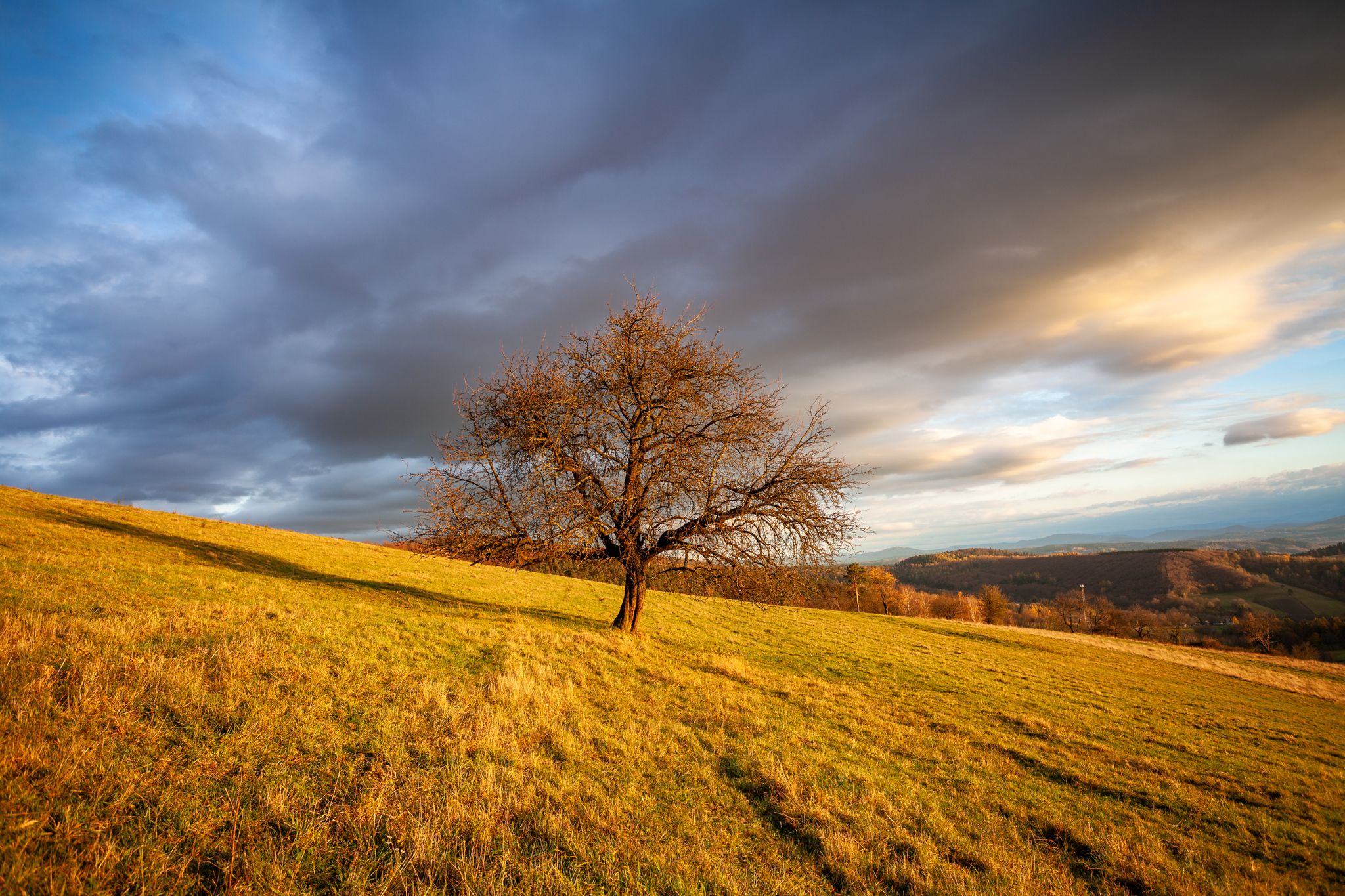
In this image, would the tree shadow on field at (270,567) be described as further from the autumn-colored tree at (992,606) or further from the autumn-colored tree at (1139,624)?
the autumn-colored tree at (1139,624)

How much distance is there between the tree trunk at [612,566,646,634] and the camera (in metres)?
16.7

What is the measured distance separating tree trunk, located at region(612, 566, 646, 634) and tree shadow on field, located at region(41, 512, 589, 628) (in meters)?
1.51

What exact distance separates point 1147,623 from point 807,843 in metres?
114

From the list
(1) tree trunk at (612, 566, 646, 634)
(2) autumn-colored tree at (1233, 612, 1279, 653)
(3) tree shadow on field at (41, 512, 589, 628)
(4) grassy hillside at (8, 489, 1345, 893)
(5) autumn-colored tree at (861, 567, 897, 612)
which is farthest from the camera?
(5) autumn-colored tree at (861, 567, 897, 612)

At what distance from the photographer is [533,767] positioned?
20.8 feet

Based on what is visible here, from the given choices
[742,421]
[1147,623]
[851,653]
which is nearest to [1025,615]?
[1147,623]

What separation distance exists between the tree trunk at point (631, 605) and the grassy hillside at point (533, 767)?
0.90 meters

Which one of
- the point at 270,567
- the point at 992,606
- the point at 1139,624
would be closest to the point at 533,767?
the point at 270,567

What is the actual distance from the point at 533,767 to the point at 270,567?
2084cm

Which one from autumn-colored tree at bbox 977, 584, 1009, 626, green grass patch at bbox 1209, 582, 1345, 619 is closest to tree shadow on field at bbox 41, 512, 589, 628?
autumn-colored tree at bbox 977, 584, 1009, 626

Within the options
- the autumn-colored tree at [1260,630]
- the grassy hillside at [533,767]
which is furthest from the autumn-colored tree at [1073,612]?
the grassy hillside at [533,767]

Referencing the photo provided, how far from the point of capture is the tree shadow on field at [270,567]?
1891cm

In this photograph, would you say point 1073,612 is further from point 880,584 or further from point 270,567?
point 270,567

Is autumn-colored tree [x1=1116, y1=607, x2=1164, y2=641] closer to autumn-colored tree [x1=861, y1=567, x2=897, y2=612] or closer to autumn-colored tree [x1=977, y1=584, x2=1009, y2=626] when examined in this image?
autumn-colored tree [x1=977, y1=584, x2=1009, y2=626]
